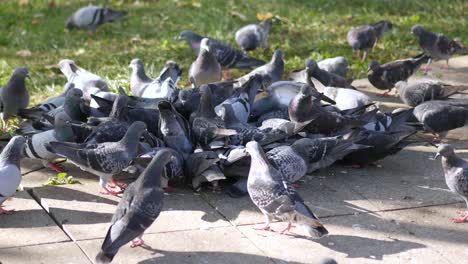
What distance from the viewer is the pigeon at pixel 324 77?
27.2ft

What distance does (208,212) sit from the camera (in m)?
5.70

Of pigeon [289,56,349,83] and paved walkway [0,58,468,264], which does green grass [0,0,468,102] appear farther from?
paved walkway [0,58,468,264]

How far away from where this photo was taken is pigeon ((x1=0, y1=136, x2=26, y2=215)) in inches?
220

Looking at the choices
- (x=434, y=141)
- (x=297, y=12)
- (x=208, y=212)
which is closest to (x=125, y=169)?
(x=208, y=212)

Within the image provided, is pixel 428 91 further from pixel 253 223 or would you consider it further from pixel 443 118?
pixel 253 223

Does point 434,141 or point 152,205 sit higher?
point 152,205

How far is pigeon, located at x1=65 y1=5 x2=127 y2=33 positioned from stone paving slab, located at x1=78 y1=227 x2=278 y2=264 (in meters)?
7.06

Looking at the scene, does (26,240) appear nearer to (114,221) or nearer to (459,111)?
(114,221)

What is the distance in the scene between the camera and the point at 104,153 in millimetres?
5910

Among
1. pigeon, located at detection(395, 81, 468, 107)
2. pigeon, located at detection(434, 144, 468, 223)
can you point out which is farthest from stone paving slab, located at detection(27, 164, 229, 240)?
pigeon, located at detection(395, 81, 468, 107)

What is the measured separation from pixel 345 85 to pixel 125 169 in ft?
10.4

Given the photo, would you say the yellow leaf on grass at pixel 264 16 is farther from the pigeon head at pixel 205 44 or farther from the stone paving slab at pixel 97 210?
the stone paving slab at pixel 97 210

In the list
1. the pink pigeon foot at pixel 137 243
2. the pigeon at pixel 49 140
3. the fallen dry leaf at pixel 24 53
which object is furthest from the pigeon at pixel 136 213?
the fallen dry leaf at pixel 24 53

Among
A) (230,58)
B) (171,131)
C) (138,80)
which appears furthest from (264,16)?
(171,131)
